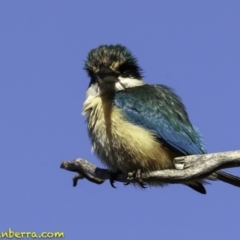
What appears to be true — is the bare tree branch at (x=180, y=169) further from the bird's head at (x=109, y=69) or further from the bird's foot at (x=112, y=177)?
the bird's head at (x=109, y=69)

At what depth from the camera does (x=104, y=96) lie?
27.2 feet

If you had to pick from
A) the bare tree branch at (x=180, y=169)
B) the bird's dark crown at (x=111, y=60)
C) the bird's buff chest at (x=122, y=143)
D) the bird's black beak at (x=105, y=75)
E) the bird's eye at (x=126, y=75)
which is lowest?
the bare tree branch at (x=180, y=169)

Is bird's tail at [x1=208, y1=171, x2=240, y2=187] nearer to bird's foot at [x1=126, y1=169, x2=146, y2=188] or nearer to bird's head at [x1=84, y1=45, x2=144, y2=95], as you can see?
bird's foot at [x1=126, y1=169, x2=146, y2=188]

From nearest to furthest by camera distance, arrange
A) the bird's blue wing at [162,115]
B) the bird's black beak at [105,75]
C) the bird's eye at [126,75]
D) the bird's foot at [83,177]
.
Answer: the bird's foot at [83,177], the bird's blue wing at [162,115], the bird's black beak at [105,75], the bird's eye at [126,75]

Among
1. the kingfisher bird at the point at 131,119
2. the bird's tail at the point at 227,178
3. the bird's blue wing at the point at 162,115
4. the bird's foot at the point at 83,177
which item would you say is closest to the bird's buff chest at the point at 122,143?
the kingfisher bird at the point at 131,119

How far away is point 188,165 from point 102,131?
4.83ft

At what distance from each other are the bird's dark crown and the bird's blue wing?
28cm

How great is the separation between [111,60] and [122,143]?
110 centimetres

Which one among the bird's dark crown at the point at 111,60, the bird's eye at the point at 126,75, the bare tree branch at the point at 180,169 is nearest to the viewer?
the bare tree branch at the point at 180,169

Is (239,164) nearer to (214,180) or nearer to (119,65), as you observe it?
(214,180)

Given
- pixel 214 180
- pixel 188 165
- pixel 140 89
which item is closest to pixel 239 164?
pixel 188 165

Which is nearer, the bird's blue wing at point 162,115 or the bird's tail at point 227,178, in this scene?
the bird's tail at point 227,178

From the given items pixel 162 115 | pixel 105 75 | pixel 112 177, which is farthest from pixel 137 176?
pixel 105 75

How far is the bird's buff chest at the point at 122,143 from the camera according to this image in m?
7.85
